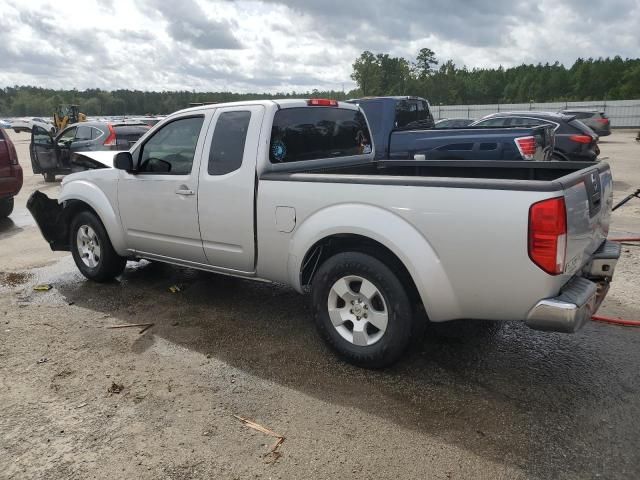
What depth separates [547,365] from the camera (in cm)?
371

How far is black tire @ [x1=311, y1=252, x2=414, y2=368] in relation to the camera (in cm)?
338

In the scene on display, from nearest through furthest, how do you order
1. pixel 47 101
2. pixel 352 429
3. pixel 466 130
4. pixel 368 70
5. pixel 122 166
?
pixel 352 429 < pixel 122 166 < pixel 466 130 < pixel 368 70 < pixel 47 101

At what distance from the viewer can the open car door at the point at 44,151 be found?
47.1 feet

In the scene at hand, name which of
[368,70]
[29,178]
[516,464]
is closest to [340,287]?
[516,464]

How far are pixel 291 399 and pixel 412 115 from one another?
21.6 ft

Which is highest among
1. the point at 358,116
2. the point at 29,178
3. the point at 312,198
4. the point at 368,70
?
the point at 368,70

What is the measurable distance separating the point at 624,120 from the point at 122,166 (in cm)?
4905

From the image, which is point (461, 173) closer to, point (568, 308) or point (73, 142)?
point (568, 308)

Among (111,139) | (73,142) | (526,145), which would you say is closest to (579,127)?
(526,145)

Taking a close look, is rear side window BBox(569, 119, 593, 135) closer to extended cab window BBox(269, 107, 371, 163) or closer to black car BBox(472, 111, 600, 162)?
black car BBox(472, 111, 600, 162)

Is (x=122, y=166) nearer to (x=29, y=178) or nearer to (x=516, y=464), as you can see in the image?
(x=516, y=464)

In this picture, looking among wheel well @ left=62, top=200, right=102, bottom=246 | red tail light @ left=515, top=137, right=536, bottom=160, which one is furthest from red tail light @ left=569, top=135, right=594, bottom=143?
wheel well @ left=62, top=200, right=102, bottom=246

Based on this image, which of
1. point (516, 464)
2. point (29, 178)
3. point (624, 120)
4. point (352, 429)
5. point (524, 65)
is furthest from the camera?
point (524, 65)

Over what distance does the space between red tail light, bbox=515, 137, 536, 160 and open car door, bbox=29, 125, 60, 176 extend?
1217cm
